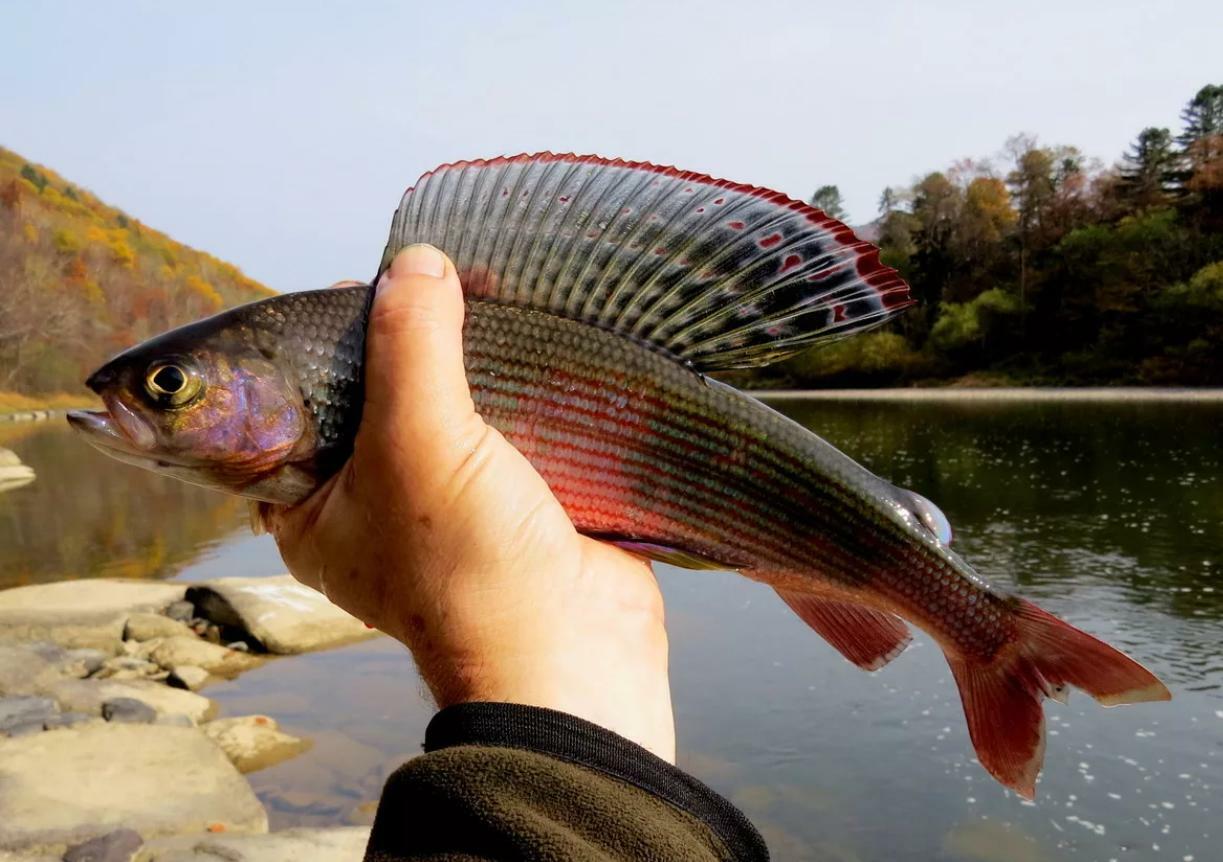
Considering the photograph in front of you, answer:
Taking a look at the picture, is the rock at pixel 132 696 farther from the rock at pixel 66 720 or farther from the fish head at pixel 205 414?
the fish head at pixel 205 414

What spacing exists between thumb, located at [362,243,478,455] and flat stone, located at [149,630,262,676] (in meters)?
13.1

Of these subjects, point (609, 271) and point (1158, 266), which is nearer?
point (609, 271)

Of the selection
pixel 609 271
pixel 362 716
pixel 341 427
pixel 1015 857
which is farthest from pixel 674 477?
pixel 362 716

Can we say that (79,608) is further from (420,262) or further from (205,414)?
(420,262)

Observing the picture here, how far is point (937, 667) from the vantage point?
46.4 ft

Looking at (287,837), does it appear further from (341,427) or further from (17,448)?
(17,448)

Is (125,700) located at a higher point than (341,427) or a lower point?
lower

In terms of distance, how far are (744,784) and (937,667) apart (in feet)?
16.0

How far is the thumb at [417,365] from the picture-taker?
7.19ft

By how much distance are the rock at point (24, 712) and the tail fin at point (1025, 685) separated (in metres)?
10.00

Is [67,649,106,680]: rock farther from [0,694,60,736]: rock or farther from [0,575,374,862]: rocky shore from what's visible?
[0,694,60,736]: rock

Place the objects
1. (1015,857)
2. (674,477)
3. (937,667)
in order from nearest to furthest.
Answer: (674,477) < (1015,857) < (937,667)

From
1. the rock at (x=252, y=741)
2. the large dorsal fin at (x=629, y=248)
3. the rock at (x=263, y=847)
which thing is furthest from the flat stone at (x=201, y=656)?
the large dorsal fin at (x=629, y=248)

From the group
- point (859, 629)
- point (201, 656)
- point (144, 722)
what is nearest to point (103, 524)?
point (201, 656)
